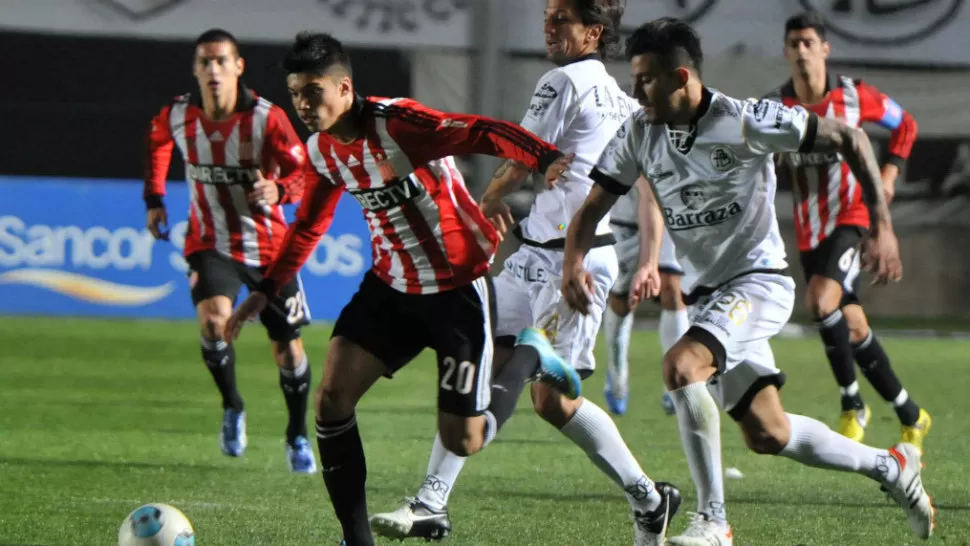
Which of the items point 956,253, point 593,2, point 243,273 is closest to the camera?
point 593,2

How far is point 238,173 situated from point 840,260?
9.94ft

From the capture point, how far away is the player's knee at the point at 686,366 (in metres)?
4.67

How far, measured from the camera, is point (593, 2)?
5.36 m

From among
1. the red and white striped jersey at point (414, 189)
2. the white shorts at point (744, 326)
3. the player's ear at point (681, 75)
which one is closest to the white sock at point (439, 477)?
the red and white striped jersey at point (414, 189)

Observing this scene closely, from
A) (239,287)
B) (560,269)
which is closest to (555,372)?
(560,269)

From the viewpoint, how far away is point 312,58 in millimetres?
4547

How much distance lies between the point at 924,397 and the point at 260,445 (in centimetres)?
476

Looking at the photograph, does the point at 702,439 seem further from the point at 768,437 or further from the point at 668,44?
the point at 668,44

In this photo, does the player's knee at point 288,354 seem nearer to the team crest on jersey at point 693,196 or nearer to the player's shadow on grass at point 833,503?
the player's shadow on grass at point 833,503

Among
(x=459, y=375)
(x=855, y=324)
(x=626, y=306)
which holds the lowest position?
(x=626, y=306)

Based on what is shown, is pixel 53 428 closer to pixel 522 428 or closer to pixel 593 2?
pixel 522 428

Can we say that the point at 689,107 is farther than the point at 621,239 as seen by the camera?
No

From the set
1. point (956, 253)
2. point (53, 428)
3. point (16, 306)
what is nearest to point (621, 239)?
point (53, 428)

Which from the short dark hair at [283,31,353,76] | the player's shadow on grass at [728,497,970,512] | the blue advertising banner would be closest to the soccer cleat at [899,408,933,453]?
the player's shadow on grass at [728,497,970,512]
